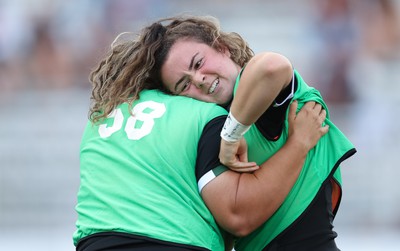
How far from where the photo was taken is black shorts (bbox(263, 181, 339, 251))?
3291mm

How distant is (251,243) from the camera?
11.1 feet

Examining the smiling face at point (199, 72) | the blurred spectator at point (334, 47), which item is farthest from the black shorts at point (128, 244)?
the blurred spectator at point (334, 47)

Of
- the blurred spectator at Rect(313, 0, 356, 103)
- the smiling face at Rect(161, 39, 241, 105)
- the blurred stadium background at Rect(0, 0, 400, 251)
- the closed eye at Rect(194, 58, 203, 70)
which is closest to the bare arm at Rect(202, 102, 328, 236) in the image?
the smiling face at Rect(161, 39, 241, 105)

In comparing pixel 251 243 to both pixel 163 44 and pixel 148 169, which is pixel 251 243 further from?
pixel 163 44

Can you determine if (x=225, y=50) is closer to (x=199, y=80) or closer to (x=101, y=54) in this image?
(x=199, y=80)

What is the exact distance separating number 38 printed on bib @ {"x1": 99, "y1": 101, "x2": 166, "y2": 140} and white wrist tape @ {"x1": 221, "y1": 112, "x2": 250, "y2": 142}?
11.2 inches

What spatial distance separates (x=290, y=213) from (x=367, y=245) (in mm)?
4023

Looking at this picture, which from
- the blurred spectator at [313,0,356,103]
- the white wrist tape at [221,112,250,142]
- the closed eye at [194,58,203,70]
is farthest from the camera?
the blurred spectator at [313,0,356,103]

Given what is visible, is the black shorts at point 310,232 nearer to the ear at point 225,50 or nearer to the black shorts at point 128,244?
the black shorts at point 128,244

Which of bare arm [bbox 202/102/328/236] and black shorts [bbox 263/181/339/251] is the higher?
bare arm [bbox 202/102/328/236]

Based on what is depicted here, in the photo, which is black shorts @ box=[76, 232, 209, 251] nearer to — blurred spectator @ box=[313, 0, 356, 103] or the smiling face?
the smiling face

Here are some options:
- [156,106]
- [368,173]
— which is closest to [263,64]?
[156,106]

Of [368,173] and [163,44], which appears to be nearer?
[163,44]

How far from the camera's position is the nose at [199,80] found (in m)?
3.35
